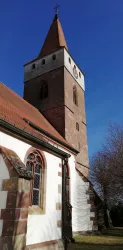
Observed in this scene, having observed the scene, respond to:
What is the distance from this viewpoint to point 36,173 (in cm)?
967

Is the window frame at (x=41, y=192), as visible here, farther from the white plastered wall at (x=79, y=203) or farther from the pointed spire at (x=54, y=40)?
the pointed spire at (x=54, y=40)

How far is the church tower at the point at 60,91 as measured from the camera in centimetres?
1778

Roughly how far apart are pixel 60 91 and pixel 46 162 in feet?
32.4

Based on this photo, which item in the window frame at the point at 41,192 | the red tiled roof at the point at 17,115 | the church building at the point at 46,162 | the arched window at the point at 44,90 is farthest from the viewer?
the arched window at the point at 44,90

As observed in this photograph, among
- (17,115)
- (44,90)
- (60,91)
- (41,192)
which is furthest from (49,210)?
(44,90)

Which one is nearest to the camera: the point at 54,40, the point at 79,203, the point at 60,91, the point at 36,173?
the point at 36,173

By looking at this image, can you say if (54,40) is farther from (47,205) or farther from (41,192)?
(47,205)

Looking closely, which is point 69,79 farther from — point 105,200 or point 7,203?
point 7,203

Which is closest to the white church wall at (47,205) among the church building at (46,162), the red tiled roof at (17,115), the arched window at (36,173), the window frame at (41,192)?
the church building at (46,162)

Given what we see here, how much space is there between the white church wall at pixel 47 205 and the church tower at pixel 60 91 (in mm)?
6137

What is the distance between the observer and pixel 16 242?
588cm

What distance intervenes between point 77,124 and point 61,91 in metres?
3.22

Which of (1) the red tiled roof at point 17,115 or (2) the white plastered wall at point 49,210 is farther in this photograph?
(1) the red tiled roof at point 17,115

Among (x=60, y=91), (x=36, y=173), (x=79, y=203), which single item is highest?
(x=60, y=91)
